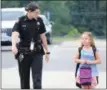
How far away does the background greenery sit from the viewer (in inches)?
1500

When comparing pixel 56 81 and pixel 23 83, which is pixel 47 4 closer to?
pixel 56 81

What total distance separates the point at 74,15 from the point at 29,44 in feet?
94.5

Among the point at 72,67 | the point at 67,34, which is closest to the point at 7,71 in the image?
the point at 72,67

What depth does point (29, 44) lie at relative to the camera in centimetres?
950

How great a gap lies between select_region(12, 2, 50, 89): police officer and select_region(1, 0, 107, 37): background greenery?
92.6ft

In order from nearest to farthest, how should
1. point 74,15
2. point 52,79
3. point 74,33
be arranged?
point 52,79, point 74,33, point 74,15

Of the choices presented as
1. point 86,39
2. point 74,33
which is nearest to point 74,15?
point 74,33

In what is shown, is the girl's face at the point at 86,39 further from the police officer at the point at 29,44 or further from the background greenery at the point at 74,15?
the background greenery at the point at 74,15

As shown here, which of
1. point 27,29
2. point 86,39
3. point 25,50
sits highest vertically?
point 27,29

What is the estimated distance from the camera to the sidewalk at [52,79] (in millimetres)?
12781

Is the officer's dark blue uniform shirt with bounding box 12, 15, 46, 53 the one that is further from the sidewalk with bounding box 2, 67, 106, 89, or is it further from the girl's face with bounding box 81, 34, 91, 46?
the sidewalk with bounding box 2, 67, 106, 89

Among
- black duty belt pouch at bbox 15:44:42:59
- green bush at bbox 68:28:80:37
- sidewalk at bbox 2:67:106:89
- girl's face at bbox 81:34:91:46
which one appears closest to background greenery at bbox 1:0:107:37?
green bush at bbox 68:28:80:37

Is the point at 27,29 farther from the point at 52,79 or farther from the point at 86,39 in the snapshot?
the point at 52,79

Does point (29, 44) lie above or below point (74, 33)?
above
